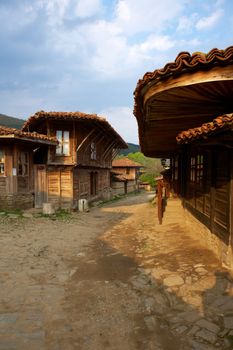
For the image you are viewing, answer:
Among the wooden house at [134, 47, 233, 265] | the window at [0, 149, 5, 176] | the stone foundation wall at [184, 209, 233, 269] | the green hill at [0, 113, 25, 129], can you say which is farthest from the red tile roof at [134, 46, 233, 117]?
the green hill at [0, 113, 25, 129]

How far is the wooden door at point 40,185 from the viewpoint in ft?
48.4

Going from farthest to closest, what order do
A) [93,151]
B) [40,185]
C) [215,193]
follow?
[93,151], [40,185], [215,193]

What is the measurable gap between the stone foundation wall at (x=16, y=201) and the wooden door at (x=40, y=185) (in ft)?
1.73

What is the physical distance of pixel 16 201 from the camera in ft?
43.7

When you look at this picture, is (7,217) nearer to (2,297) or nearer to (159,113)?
(2,297)

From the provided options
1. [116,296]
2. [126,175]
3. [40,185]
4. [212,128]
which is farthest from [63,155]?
[126,175]

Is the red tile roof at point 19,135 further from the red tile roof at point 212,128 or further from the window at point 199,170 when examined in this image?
the red tile roof at point 212,128

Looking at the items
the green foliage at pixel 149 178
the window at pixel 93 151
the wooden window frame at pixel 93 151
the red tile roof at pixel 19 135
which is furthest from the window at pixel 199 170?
the green foliage at pixel 149 178

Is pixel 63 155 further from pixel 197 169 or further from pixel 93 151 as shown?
pixel 197 169

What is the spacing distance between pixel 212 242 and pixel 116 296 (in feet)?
8.58

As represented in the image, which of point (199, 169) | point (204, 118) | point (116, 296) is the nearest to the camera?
point (116, 296)

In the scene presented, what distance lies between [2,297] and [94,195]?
15.7 meters

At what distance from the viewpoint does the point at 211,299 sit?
156 inches

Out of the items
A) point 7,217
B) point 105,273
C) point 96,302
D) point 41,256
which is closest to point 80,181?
point 7,217
